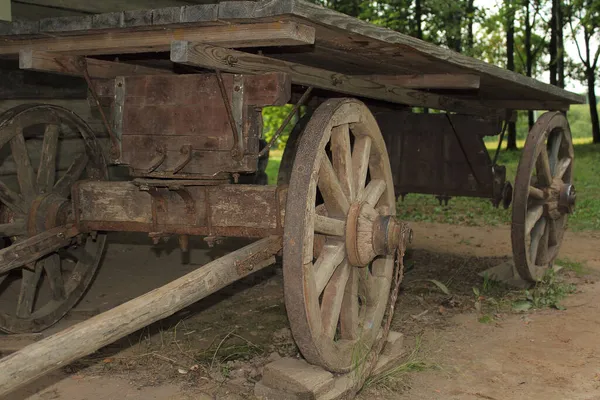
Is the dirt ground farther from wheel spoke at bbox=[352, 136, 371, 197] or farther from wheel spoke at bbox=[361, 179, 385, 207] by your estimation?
wheel spoke at bbox=[352, 136, 371, 197]

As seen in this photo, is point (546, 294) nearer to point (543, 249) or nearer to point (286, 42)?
point (543, 249)

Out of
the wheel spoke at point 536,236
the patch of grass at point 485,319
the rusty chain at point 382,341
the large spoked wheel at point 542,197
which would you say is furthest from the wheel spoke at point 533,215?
the rusty chain at point 382,341

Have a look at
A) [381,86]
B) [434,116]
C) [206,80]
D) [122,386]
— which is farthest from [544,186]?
[122,386]

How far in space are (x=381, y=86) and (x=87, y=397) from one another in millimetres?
2561

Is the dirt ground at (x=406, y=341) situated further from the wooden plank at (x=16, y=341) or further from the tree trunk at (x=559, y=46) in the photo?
the tree trunk at (x=559, y=46)

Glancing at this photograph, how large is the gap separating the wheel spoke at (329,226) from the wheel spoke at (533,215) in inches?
96.3

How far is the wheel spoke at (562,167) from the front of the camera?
6207 millimetres

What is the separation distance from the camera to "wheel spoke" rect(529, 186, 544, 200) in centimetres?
558

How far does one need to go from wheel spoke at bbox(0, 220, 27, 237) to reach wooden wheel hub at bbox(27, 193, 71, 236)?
50 mm

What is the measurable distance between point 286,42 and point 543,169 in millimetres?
3602

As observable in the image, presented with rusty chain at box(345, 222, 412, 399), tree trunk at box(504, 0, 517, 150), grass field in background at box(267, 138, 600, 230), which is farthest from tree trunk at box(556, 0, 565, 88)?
rusty chain at box(345, 222, 412, 399)

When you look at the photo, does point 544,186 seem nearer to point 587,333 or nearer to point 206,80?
point 587,333

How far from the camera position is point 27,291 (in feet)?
14.4

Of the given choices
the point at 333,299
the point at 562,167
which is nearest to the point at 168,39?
the point at 333,299
